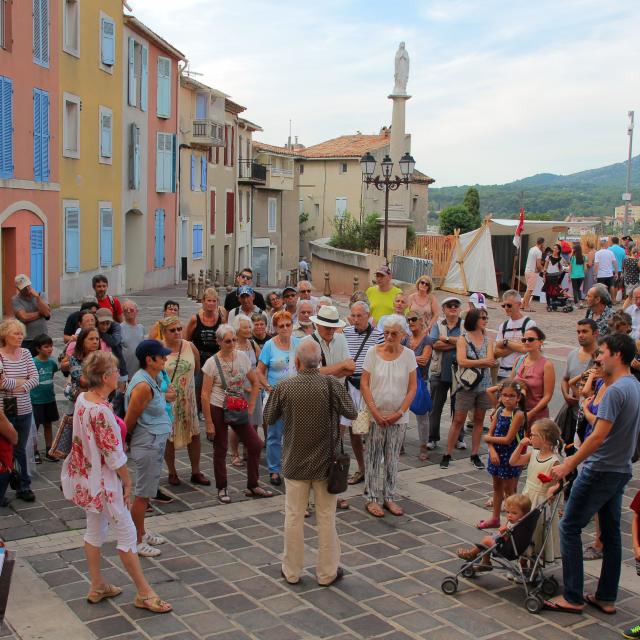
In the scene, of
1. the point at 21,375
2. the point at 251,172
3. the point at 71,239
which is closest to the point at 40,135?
the point at 71,239

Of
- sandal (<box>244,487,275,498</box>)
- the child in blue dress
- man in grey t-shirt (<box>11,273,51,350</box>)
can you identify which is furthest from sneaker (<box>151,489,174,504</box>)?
man in grey t-shirt (<box>11,273,51,350</box>)

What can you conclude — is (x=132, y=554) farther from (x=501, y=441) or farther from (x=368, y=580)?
(x=501, y=441)

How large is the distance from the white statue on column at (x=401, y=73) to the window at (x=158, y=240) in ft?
32.6

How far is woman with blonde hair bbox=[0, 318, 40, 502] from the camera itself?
25.5 ft

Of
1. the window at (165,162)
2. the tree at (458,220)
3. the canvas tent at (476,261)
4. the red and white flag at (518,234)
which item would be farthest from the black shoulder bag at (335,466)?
the tree at (458,220)

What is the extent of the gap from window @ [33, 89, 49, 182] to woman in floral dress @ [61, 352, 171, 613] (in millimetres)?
17416

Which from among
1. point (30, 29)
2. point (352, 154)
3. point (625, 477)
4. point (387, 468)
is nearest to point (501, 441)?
point (387, 468)

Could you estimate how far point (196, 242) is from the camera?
3919cm

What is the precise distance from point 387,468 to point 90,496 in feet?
9.80

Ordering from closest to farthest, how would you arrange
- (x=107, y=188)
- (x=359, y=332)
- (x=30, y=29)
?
(x=359, y=332)
(x=30, y=29)
(x=107, y=188)

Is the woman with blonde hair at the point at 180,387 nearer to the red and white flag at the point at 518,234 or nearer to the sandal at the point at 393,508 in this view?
the sandal at the point at 393,508

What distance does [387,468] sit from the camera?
785cm

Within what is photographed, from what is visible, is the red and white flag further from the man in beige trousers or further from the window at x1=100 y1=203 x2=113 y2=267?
the man in beige trousers

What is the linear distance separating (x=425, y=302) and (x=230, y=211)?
37.5 meters
